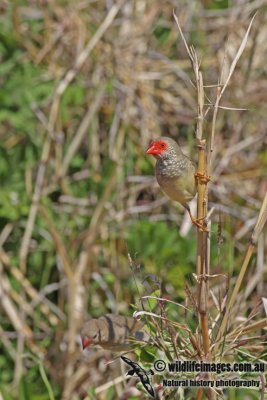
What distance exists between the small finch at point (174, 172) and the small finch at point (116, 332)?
282mm

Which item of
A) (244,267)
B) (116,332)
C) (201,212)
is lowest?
(116,332)

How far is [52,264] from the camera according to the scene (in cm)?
358

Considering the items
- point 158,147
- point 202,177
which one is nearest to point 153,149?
point 158,147

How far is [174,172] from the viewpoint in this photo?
5.96 feet

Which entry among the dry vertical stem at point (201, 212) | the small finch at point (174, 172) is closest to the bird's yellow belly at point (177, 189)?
the small finch at point (174, 172)

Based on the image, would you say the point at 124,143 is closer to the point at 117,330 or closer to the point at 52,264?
the point at 52,264

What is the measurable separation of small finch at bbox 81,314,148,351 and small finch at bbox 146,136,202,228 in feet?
0.92

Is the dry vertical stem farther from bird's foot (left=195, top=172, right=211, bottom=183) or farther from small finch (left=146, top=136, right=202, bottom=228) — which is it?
small finch (left=146, top=136, right=202, bottom=228)

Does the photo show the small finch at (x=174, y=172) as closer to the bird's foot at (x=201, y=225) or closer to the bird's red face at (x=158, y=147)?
the bird's red face at (x=158, y=147)

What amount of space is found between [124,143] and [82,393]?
47.4 inches

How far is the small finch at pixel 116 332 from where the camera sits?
1.72 m

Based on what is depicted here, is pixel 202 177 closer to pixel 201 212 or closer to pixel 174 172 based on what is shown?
pixel 201 212

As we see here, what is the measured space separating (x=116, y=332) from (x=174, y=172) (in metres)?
0.37

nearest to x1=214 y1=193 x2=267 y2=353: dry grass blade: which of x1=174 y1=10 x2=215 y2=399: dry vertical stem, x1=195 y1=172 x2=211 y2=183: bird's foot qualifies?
x1=174 y1=10 x2=215 y2=399: dry vertical stem
